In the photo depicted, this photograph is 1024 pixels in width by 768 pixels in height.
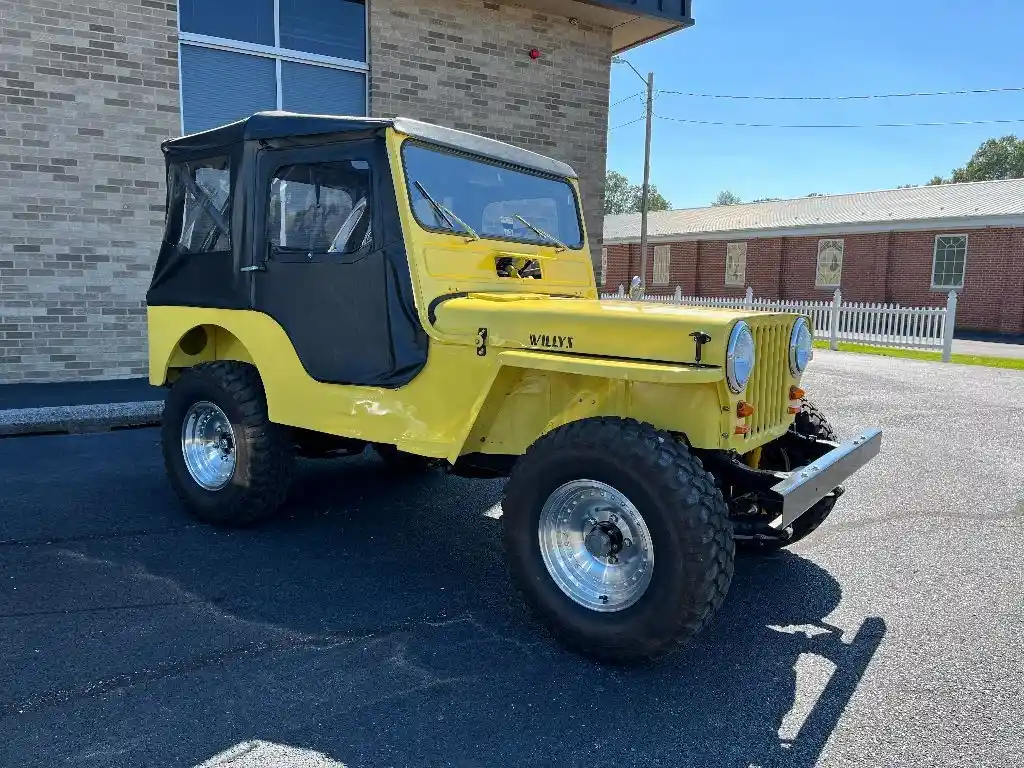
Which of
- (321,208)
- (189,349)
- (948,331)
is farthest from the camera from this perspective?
(948,331)

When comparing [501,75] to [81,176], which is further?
[501,75]

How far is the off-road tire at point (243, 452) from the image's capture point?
14.3ft

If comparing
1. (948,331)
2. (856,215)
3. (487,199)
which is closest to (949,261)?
(856,215)

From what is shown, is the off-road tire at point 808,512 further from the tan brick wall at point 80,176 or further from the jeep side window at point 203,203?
the tan brick wall at point 80,176

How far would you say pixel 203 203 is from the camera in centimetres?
464

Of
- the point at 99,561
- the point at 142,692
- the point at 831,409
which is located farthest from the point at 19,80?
the point at 831,409

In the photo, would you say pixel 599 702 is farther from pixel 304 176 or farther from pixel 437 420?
pixel 304 176

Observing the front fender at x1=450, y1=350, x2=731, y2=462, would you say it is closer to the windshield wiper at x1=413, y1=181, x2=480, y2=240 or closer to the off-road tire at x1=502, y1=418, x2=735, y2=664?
the off-road tire at x1=502, y1=418, x2=735, y2=664

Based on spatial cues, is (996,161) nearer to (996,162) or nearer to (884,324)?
(996,162)

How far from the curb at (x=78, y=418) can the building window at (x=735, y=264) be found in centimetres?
2396

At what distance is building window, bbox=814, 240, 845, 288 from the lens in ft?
82.9

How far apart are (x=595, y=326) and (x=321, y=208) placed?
178cm

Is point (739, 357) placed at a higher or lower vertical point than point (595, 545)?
higher

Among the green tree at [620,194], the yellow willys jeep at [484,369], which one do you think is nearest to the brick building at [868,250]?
the yellow willys jeep at [484,369]
